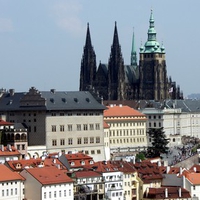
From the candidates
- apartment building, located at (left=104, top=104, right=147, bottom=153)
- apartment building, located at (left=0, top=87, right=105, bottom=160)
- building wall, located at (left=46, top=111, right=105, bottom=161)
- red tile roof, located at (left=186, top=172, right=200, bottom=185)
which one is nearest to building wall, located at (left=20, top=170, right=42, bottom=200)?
red tile roof, located at (left=186, top=172, right=200, bottom=185)

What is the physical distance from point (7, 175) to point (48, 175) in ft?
12.0

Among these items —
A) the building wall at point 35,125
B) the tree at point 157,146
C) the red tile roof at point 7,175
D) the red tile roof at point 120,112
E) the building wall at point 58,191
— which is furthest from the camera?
the red tile roof at point 120,112

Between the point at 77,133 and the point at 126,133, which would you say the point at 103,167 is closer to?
the point at 77,133

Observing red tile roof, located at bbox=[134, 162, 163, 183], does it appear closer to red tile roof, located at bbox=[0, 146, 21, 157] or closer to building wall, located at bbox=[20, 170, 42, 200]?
red tile roof, located at bbox=[0, 146, 21, 157]

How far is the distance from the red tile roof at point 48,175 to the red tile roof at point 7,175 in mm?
1145

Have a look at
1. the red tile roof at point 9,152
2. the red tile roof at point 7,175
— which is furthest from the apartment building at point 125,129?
the red tile roof at point 7,175

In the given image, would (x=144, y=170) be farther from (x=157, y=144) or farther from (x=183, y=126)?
(x=183, y=126)

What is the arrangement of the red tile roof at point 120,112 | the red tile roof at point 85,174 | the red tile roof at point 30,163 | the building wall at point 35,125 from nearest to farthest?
the red tile roof at point 85,174
the red tile roof at point 30,163
the building wall at point 35,125
the red tile roof at point 120,112

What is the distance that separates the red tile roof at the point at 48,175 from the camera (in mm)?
94875

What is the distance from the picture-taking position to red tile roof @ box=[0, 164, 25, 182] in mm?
93812

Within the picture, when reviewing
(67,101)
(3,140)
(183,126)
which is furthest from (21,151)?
(183,126)

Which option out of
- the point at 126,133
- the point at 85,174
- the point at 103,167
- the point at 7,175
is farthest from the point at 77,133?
the point at 7,175

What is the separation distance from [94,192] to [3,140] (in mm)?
25547

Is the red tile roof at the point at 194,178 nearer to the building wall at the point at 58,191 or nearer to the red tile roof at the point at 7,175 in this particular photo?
the building wall at the point at 58,191
